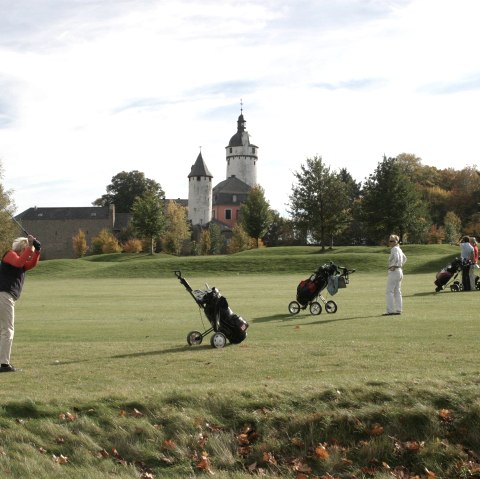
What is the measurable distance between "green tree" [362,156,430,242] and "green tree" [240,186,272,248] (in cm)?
2158

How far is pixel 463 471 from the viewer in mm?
9656

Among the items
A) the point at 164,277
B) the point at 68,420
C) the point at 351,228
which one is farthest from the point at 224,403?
the point at 351,228

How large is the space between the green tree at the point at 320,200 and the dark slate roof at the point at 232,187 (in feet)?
294

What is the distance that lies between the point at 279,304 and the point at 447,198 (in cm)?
9444

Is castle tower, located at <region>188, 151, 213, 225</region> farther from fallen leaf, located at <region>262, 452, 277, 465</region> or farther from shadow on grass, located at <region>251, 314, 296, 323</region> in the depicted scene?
fallen leaf, located at <region>262, 452, 277, 465</region>

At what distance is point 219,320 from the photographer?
606 inches

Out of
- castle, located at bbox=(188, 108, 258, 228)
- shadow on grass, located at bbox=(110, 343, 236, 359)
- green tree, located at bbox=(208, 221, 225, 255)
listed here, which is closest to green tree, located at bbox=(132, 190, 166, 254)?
green tree, located at bbox=(208, 221, 225, 255)

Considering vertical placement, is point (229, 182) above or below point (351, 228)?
above

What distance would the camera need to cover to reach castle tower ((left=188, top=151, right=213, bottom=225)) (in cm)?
15212

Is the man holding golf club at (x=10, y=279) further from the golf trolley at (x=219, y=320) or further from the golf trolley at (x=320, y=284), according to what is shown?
the golf trolley at (x=320, y=284)

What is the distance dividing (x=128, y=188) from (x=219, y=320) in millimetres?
129338

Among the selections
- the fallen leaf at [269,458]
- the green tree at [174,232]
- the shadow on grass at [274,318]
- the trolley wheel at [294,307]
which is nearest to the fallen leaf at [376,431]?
the fallen leaf at [269,458]


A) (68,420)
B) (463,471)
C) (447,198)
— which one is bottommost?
(463,471)

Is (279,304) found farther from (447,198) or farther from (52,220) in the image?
(52,220)
